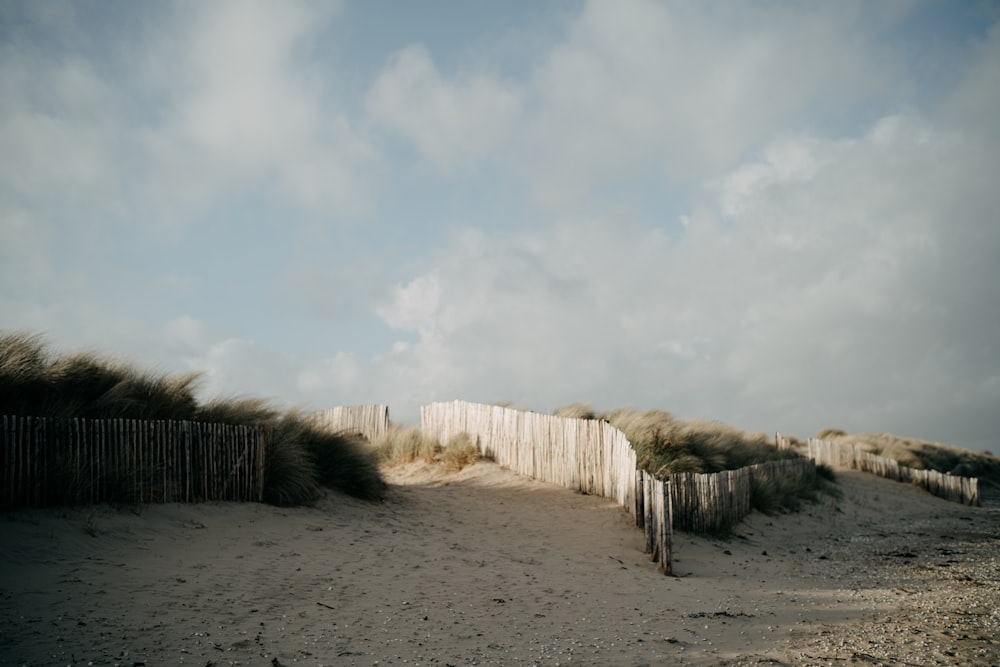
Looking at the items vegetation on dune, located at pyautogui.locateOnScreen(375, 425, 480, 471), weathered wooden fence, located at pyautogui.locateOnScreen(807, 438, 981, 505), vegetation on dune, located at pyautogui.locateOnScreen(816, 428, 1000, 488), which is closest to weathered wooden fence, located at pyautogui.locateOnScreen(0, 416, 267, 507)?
vegetation on dune, located at pyautogui.locateOnScreen(375, 425, 480, 471)

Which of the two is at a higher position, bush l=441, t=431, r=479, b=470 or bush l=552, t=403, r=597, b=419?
bush l=552, t=403, r=597, b=419

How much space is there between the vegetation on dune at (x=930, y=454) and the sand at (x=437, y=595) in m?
16.4

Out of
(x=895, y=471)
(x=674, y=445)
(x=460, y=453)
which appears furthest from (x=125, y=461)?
(x=895, y=471)

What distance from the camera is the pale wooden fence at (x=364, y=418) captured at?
711 inches

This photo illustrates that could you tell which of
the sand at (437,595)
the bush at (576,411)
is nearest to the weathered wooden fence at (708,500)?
the sand at (437,595)

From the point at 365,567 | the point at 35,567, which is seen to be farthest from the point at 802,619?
the point at 35,567

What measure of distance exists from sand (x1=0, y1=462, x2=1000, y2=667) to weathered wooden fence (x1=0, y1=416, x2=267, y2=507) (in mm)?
273

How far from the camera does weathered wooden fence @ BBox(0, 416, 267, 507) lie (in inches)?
253

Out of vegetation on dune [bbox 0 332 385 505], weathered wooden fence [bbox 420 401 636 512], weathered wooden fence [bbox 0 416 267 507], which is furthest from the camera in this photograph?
weathered wooden fence [bbox 420 401 636 512]

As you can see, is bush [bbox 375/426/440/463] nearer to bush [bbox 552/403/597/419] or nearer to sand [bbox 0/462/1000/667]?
bush [bbox 552/403/597/419]

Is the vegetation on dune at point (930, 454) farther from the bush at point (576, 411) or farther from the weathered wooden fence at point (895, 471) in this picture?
the bush at point (576, 411)

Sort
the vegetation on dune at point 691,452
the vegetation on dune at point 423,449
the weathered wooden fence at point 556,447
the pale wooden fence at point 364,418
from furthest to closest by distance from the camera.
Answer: the pale wooden fence at point 364,418
the vegetation on dune at point 423,449
the vegetation on dune at point 691,452
the weathered wooden fence at point 556,447

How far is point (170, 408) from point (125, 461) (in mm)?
1592

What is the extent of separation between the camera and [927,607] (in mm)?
6762
